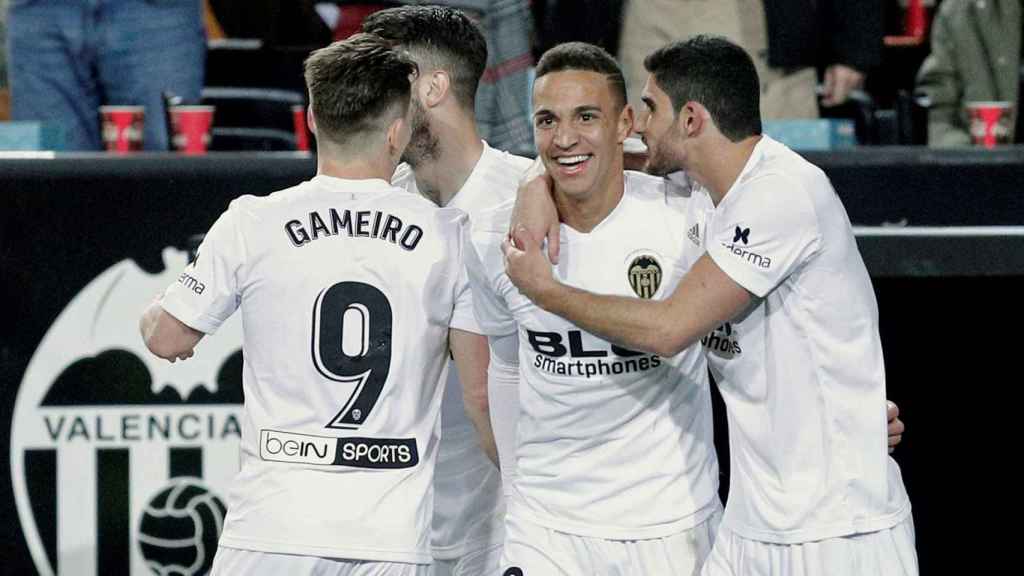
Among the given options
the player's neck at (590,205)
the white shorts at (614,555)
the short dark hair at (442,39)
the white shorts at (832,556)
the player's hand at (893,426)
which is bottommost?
the white shorts at (614,555)

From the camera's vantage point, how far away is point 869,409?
13.3 feet

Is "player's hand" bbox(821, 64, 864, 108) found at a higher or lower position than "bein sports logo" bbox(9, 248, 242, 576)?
higher

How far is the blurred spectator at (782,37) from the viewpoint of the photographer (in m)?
6.30

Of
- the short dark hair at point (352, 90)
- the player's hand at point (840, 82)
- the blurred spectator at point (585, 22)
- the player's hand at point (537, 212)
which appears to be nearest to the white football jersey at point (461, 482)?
Result: the player's hand at point (537, 212)

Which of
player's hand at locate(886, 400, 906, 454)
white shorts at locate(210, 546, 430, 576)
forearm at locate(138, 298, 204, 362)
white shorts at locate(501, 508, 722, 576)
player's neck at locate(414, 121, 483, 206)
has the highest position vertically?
player's neck at locate(414, 121, 483, 206)

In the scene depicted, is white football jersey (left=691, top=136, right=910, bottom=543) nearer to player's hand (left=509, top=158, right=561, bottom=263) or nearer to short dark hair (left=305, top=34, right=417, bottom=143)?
player's hand (left=509, top=158, right=561, bottom=263)

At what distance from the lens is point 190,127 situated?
5.87 meters

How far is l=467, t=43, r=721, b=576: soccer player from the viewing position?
4305 mm

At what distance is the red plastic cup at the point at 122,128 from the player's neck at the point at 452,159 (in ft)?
5.00

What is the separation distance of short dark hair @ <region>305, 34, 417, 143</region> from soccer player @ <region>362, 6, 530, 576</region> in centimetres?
64

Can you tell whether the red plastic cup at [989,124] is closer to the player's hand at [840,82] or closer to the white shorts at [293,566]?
the player's hand at [840,82]

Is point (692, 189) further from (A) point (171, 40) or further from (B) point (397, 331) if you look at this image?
(A) point (171, 40)

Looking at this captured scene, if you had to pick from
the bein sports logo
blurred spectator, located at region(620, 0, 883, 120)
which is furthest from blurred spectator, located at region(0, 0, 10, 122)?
blurred spectator, located at region(620, 0, 883, 120)

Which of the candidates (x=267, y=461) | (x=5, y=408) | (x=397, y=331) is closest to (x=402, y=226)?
(x=397, y=331)
